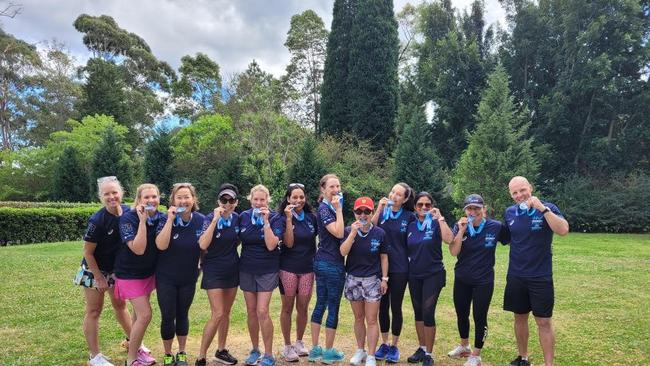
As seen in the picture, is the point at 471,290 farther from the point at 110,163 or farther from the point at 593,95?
the point at 593,95

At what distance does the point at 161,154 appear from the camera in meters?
25.2

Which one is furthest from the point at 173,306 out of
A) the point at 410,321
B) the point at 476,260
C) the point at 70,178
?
the point at 70,178

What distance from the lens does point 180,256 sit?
14.3ft

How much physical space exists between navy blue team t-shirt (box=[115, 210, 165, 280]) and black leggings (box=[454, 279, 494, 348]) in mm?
3178

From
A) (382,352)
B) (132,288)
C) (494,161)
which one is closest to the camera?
(132,288)

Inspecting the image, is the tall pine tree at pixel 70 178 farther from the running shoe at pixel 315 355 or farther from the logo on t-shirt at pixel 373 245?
the logo on t-shirt at pixel 373 245

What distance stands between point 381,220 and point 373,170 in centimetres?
2146

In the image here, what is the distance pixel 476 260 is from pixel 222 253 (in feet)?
8.65

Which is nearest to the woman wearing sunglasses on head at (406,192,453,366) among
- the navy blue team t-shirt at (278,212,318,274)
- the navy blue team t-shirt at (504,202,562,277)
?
the navy blue team t-shirt at (504,202,562,277)

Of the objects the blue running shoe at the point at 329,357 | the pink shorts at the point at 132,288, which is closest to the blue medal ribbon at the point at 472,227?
the blue running shoe at the point at 329,357

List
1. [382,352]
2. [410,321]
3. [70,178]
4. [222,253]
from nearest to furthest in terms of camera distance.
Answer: [222,253], [382,352], [410,321], [70,178]

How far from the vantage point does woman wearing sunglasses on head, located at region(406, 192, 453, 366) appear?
4.76 m

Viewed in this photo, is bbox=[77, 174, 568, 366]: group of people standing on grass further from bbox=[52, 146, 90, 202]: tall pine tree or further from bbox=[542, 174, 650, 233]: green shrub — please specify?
bbox=[52, 146, 90, 202]: tall pine tree

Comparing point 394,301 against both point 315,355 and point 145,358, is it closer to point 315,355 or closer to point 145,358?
point 315,355
